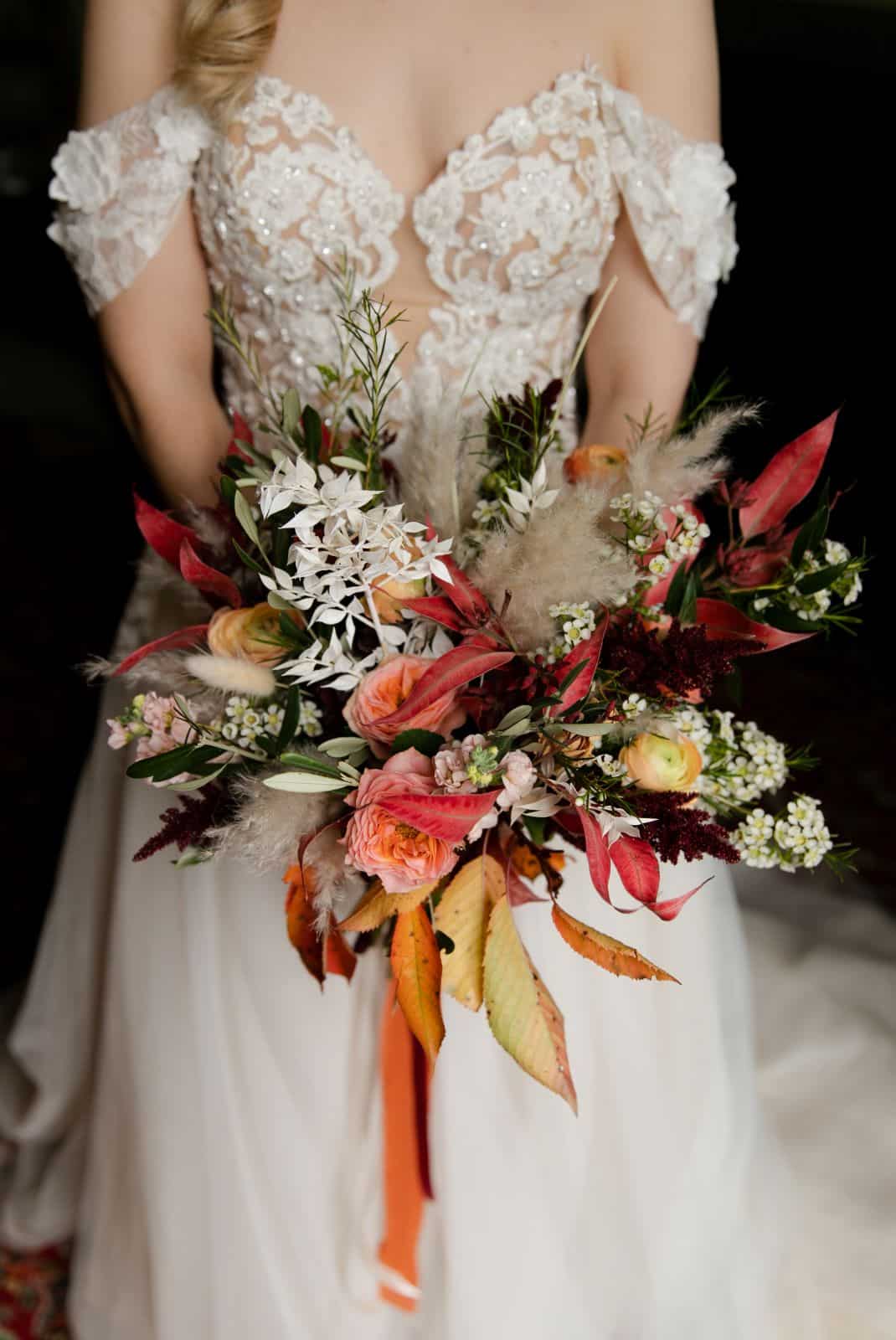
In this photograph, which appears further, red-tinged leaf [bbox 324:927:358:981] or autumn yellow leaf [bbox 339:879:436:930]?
red-tinged leaf [bbox 324:927:358:981]

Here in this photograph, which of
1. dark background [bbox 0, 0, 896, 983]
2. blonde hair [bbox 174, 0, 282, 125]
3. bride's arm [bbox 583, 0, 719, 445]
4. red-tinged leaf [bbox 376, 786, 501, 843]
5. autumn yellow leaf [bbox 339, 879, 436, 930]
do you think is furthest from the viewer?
dark background [bbox 0, 0, 896, 983]

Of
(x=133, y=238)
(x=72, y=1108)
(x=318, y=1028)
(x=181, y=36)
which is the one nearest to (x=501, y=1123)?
(x=318, y=1028)

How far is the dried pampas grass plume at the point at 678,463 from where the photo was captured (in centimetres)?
98

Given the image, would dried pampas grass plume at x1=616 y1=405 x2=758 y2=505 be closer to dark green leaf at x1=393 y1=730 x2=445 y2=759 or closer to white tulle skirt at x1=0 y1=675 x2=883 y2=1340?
dark green leaf at x1=393 y1=730 x2=445 y2=759

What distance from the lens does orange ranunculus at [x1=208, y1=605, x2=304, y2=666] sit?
3.14ft

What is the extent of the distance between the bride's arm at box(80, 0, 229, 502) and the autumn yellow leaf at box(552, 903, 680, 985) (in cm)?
74

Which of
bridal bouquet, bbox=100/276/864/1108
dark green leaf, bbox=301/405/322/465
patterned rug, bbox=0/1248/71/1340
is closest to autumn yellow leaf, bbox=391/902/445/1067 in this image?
bridal bouquet, bbox=100/276/864/1108

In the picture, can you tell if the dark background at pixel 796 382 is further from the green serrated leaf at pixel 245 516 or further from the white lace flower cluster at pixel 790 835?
the green serrated leaf at pixel 245 516

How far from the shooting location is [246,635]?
0.96m

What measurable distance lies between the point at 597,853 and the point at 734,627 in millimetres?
264

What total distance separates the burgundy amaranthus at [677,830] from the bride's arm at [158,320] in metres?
0.75

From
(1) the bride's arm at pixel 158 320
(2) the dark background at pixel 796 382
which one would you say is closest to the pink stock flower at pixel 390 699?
(1) the bride's arm at pixel 158 320

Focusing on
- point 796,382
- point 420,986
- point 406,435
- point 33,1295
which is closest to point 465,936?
point 420,986

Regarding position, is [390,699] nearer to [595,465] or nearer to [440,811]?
[440,811]
